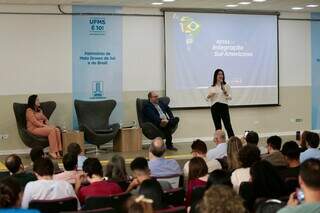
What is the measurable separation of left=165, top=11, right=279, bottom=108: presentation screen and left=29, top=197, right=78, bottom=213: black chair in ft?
25.8

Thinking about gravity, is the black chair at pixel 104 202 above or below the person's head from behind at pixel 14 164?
below

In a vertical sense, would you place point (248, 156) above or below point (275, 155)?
above

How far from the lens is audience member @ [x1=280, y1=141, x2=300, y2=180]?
16.8 ft

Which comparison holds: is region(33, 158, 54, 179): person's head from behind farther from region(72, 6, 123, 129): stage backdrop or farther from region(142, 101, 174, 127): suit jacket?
region(72, 6, 123, 129): stage backdrop

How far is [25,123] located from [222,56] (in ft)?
15.8

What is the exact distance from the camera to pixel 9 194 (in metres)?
3.56

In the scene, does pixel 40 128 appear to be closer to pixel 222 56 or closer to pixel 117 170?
pixel 222 56

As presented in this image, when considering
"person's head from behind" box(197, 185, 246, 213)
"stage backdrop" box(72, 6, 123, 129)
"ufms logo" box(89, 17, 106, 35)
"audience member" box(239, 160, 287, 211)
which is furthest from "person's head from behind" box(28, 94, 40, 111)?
"person's head from behind" box(197, 185, 246, 213)

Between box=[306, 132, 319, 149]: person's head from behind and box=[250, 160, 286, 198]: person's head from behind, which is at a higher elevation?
box=[306, 132, 319, 149]: person's head from behind

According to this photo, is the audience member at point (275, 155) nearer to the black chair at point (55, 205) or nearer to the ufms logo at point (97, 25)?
the black chair at point (55, 205)

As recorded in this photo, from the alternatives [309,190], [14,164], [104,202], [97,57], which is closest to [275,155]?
[104,202]

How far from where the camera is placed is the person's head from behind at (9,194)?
3551mm

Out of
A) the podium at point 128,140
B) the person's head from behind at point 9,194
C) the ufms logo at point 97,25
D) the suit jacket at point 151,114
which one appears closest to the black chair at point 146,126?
the suit jacket at point 151,114

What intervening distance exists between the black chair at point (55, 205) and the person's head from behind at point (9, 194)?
1.67 feet
